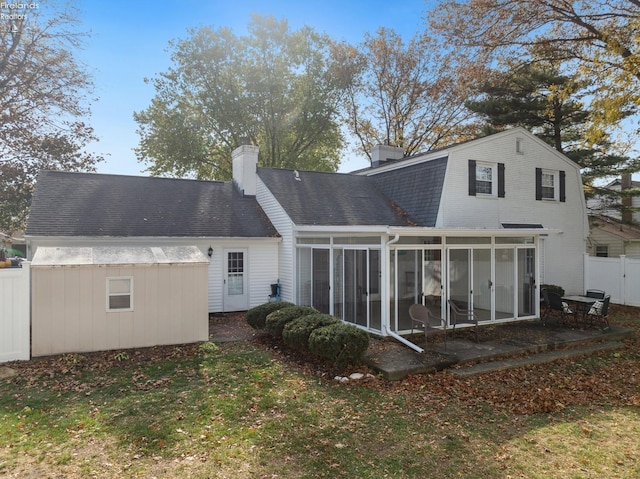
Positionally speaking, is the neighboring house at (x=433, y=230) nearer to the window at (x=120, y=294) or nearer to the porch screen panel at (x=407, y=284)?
the porch screen panel at (x=407, y=284)

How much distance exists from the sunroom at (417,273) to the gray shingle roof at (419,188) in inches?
109

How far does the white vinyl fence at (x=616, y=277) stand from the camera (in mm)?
15164

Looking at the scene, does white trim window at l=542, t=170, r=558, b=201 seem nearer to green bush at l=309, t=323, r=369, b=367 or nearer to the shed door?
the shed door

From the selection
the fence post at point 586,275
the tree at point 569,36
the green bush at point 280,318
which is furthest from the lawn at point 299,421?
the fence post at point 586,275

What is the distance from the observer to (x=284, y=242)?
1380 centimetres

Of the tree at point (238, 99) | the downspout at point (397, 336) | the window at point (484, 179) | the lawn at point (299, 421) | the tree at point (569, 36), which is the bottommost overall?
the lawn at point (299, 421)

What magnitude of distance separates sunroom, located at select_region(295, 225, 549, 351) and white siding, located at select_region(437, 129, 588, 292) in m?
2.61

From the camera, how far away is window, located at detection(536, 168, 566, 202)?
51.9 feet

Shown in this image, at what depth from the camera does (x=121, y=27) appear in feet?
36.0

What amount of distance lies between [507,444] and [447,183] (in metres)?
9.87

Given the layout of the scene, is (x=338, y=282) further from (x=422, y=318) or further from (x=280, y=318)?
(x=422, y=318)

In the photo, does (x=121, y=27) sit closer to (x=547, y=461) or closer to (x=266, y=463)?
(x=266, y=463)

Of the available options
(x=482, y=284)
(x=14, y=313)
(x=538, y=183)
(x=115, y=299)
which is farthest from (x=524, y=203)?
(x=14, y=313)

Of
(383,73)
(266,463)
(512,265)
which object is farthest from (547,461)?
(383,73)
